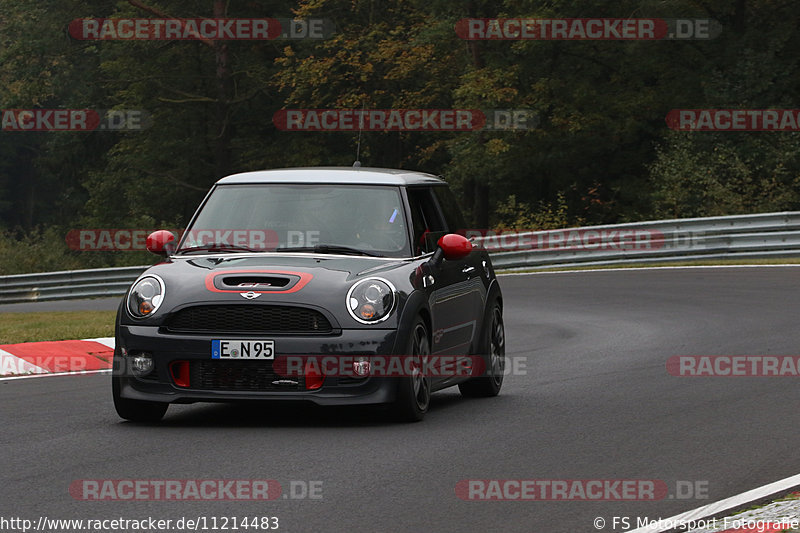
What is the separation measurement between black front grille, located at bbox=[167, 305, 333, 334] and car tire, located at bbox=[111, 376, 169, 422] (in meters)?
0.68

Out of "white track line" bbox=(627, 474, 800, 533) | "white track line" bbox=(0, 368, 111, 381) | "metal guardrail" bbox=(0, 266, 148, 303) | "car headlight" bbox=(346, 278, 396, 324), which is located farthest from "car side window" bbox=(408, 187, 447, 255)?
"metal guardrail" bbox=(0, 266, 148, 303)

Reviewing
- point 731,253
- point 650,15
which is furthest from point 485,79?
point 731,253

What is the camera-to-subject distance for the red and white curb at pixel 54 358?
1241 centimetres

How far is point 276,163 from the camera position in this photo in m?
48.8

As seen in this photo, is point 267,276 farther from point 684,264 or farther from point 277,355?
point 684,264

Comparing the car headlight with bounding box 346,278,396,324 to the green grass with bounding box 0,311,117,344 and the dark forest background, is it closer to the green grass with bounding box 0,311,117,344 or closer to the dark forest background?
the green grass with bounding box 0,311,117,344

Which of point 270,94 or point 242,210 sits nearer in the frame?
point 242,210

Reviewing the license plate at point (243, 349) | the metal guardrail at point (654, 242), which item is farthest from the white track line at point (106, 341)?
the metal guardrail at point (654, 242)

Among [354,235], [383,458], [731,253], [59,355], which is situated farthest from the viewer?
[731,253]

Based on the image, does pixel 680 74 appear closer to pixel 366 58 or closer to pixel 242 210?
pixel 366 58

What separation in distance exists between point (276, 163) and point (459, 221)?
126 ft

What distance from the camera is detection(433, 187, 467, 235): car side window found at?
10594mm

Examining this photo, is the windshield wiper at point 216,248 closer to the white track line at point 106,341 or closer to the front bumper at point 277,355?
the front bumper at point 277,355

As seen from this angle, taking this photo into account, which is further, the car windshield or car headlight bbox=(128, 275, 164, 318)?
the car windshield
